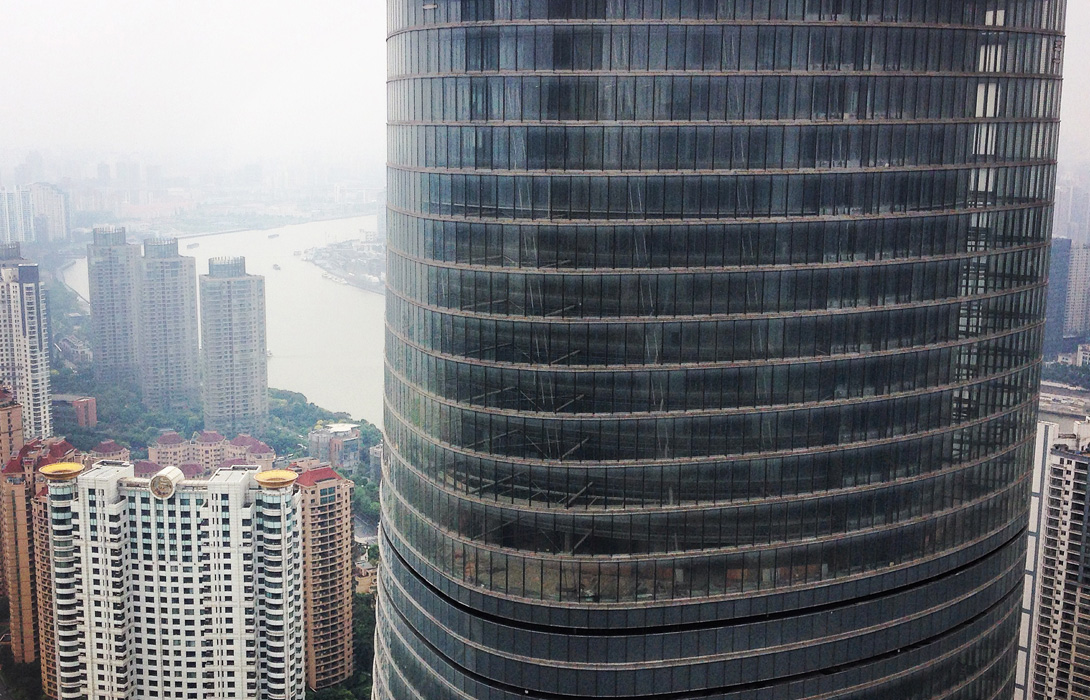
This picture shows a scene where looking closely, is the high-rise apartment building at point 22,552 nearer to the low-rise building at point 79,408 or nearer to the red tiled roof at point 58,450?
the red tiled roof at point 58,450

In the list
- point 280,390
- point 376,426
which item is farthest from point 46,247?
point 376,426

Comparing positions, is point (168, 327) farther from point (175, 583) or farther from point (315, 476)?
point (175, 583)

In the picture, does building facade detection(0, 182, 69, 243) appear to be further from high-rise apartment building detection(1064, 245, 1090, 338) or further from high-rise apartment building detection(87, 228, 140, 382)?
high-rise apartment building detection(1064, 245, 1090, 338)

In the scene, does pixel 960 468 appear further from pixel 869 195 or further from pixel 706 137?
pixel 706 137

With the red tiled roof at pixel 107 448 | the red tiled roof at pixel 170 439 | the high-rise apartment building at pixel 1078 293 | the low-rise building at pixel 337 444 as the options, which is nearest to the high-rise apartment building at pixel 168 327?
Answer: the red tiled roof at pixel 170 439

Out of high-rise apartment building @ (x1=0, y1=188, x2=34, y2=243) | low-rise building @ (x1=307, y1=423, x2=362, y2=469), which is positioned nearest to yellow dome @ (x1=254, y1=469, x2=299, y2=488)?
low-rise building @ (x1=307, y1=423, x2=362, y2=469)

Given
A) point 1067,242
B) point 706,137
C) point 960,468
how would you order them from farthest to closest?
point 1067,242, point 960,468, point 706,137
